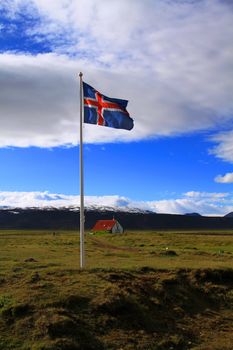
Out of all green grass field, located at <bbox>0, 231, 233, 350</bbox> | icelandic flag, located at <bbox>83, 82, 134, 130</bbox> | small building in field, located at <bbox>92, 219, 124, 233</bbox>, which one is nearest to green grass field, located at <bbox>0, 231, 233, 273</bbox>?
green grass field, located at <bbox>0, 231, 233, 350</bbox>

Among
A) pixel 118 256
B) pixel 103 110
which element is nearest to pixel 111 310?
pixel 103 110

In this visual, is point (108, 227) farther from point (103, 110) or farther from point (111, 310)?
point (111, 310)

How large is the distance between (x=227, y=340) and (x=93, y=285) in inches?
169

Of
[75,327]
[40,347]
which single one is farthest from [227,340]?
[40,347]

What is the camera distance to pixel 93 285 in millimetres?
15469

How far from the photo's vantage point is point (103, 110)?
795 inches

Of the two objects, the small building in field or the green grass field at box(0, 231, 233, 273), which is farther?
the small building in field

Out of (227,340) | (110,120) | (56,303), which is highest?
(110,120)

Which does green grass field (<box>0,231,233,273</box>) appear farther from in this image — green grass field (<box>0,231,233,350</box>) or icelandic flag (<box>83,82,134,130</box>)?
icelandic flag (<box>83,82,134,130</box>)

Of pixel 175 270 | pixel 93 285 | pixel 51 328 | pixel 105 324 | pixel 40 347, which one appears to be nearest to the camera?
pixel 40 347

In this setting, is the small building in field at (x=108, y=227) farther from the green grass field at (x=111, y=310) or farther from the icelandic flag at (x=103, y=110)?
the green grass field at (x=111, y=310)

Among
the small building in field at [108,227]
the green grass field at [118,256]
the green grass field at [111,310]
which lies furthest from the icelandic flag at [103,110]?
the small building in field at [108,227]

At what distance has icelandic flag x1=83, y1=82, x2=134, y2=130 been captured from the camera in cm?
2002

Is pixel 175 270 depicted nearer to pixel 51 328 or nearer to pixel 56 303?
pixel 56 303
